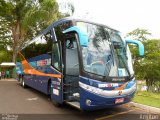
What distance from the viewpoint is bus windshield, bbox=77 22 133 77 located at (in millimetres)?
7348

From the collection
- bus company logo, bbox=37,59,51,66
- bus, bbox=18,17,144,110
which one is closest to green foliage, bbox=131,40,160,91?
bus company logo, bbox=37,59,51,66

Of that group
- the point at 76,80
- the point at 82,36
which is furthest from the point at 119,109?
the point at 82,36

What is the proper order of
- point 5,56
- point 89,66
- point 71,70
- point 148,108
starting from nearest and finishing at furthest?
point 89,66 → point 148,108 → point 71,70 → point 5,56

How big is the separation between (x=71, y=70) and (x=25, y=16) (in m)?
17.9

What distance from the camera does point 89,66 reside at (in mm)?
7258

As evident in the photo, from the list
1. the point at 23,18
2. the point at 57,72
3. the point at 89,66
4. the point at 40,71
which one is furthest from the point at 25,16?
the point at 89,66

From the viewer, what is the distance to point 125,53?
832cm

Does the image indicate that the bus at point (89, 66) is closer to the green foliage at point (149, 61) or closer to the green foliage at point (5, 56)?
the green foliage at point (149, 61)

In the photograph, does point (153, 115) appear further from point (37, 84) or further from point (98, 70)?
point (37, 84)

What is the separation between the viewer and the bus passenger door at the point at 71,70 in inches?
322

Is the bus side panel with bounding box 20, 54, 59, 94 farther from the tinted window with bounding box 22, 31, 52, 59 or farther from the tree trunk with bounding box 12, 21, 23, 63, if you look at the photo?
the tree trunk with bounding box 12, 21, 23, 63

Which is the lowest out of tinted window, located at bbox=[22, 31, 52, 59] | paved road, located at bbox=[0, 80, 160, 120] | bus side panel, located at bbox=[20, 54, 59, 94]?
paved road, located at bbox=[0, 80, 160, 120]

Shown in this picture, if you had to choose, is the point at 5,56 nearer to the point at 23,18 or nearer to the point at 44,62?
the point at 23,18

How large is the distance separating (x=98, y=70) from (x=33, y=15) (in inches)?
694
